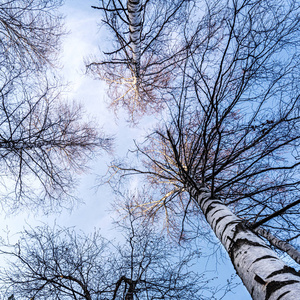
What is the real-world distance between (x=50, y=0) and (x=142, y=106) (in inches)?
127

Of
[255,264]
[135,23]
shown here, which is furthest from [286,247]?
[135,23]

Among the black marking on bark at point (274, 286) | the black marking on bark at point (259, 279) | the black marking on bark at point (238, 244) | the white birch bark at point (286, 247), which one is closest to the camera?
the black marking on bark at point (274, 286)

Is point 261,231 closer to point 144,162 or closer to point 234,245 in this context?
point 144,162

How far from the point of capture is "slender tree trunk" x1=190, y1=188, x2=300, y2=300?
99cm

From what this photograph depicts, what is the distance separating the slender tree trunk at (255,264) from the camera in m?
0.99

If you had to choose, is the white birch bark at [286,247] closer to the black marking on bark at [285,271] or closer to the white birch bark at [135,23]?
the black marking on bark at [285,271]

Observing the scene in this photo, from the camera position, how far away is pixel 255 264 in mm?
1212

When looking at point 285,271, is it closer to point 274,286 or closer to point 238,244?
point 274,286

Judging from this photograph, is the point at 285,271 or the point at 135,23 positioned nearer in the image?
the point at 285,271

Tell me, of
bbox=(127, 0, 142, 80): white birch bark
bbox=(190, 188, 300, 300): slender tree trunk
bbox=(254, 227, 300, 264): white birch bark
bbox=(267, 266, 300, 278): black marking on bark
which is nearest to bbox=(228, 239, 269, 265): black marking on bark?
bbox=(190, 188, 300, 300): slender tree trunk

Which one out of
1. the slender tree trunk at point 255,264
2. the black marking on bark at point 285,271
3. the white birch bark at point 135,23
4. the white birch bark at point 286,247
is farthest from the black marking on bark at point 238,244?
the white birch bark at point 135,23

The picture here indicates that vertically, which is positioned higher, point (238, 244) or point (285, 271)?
point (238, 244)

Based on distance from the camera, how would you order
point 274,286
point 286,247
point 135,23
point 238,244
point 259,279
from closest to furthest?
point 274,286, point 259,279, point 238,244, point 135,23, point 286,247

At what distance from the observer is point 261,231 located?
4488mm
